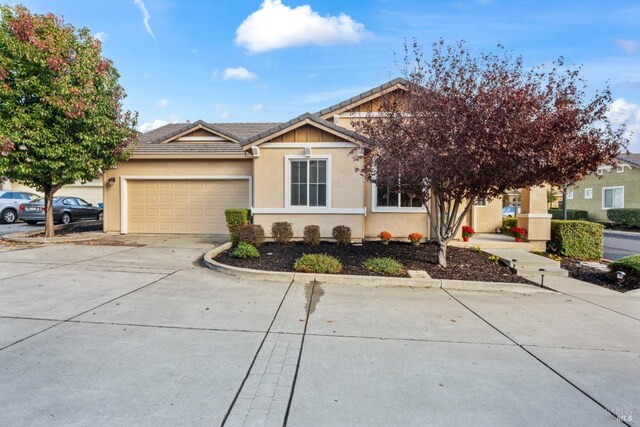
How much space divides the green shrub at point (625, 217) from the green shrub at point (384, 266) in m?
22.8

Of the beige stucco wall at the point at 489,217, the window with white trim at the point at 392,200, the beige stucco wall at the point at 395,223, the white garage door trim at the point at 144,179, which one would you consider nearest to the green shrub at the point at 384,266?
the beige stucco wall at the point at 395,223

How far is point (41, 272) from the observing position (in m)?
7.04

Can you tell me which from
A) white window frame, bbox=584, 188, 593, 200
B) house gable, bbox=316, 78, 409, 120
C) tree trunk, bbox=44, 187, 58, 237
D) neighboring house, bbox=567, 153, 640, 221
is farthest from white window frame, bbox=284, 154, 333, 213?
white window frame, bbox=584, 188, 593, 200

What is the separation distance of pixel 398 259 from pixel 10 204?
763 inches

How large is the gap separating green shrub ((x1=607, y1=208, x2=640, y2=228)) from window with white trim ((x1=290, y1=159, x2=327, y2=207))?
22520 millimetres

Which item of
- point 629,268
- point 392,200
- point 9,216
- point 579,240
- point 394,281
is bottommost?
point 394,281

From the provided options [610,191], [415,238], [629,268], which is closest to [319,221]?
[415,238]

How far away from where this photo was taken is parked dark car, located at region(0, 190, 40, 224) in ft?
56.9

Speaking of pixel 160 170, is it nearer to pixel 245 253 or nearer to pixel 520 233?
pixel 245 253

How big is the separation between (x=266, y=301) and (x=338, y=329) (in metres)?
1.57

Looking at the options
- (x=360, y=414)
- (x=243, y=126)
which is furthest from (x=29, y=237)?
(x=360, y=414)

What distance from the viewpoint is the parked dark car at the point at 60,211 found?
16484 mm

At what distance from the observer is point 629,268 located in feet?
25.8

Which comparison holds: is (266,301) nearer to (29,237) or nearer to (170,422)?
(170,422)
